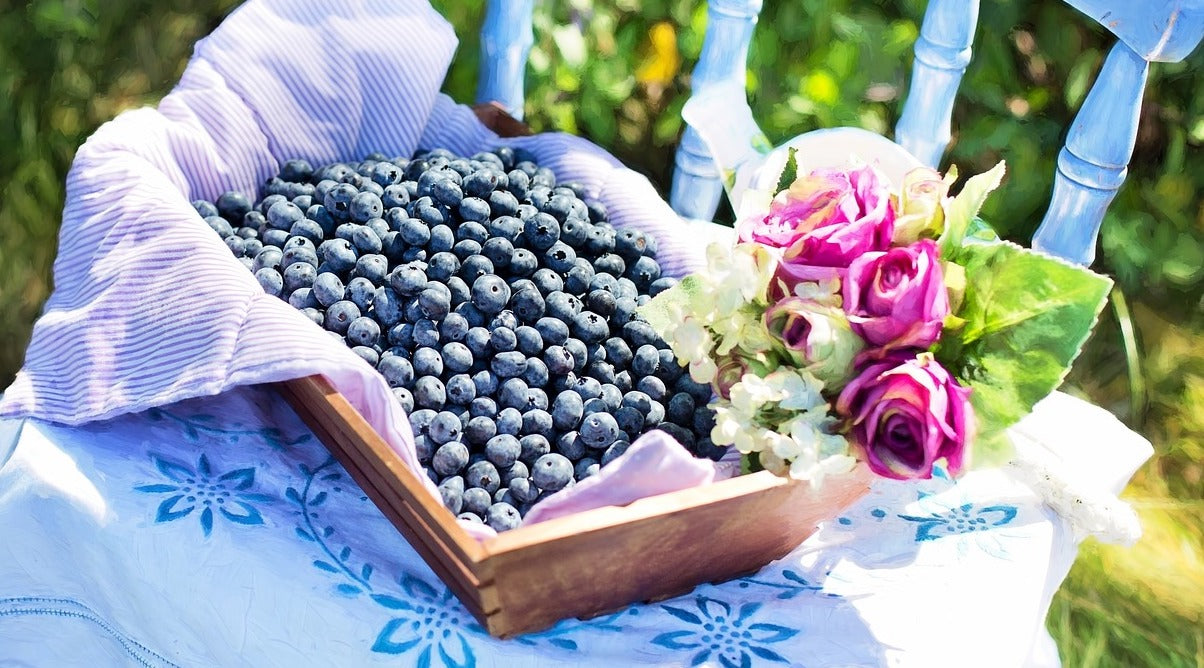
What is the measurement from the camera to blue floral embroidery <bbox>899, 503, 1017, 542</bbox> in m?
0.92

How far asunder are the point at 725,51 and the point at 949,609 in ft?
2.27

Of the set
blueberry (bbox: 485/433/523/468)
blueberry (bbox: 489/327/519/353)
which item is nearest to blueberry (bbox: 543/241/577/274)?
blueberry (bbox: 489/327/519/353)

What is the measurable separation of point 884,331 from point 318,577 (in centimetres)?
46

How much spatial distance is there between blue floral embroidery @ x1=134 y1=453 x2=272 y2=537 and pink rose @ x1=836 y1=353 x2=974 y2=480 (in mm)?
479

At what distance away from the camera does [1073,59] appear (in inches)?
67.1

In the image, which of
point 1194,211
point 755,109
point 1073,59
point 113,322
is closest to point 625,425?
point 113,322

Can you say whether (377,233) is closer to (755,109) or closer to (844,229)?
(844,229)

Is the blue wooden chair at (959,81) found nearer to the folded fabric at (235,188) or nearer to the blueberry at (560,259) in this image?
the folded fabric at (235,188)

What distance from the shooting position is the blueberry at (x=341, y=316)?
2.99 ft

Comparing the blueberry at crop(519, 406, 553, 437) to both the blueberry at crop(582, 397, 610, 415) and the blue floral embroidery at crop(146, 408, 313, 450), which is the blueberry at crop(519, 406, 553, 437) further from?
the blue floral embroidery at crop(146, 408, 313, 450)

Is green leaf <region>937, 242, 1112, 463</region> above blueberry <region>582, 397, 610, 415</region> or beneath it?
above

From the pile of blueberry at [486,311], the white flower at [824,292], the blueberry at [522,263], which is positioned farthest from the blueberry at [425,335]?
the white flower at [824,292]

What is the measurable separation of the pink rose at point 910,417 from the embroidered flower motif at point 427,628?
318mm

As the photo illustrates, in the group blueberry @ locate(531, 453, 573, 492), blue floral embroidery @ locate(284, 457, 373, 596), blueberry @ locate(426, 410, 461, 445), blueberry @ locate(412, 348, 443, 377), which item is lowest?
blue floral embroidery @ locate(284, 457, 373, 596)
